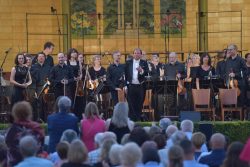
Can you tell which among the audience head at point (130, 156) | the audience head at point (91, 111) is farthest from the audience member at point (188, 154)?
the audience head at point (91, 111)

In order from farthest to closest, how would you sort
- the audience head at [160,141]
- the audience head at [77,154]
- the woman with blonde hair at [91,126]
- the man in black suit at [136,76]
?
the man in black suit at [136,76] < the woman with blonde hair at [91,126] < the audience head at [160,141] < the audience head at [77,154]

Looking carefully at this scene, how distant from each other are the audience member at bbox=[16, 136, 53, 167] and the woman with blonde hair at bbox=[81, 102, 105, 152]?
363cm

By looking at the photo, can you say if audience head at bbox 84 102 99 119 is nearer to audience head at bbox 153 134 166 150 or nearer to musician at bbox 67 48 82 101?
audience head at bbox 153 134 166 150

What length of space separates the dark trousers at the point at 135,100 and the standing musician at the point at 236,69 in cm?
242

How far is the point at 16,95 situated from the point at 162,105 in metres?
3.90

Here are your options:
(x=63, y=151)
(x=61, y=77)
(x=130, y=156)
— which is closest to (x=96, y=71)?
(x=61, y=77)

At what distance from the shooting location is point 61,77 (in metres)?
22.9

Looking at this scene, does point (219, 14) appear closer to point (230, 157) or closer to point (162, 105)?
point (162, 105)

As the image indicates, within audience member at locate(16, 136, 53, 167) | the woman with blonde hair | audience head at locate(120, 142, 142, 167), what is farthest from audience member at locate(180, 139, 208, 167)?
the woman with blonde hair

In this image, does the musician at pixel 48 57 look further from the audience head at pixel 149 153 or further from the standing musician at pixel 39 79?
the audience head at pixel 149 153

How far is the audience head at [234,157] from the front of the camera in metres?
11.2

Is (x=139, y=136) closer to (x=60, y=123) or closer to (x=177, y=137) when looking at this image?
(x=177, y=137)

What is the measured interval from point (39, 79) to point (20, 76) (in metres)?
0.73

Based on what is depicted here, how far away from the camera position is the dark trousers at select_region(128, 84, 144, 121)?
74.6ft
